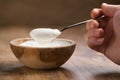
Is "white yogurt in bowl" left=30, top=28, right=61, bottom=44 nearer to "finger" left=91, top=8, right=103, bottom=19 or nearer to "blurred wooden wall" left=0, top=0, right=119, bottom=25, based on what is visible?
"finger" left=91, top=8, right=103, bottom=19

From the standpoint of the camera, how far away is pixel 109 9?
0.94 m

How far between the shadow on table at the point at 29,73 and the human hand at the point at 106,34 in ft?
0.47

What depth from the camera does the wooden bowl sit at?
843 mm

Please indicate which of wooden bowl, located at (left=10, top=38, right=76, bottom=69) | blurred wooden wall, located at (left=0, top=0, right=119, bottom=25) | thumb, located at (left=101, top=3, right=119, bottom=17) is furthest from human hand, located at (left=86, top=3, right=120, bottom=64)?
blurred wooden wall, located at (left=0, top=0, right=119, bottom=25)

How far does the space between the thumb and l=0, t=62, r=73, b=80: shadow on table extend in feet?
0.73

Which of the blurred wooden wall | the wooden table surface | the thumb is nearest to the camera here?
the wooden table surface

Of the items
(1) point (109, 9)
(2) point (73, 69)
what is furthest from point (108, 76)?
(1) point (109, 9)

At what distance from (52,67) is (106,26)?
0.24 m

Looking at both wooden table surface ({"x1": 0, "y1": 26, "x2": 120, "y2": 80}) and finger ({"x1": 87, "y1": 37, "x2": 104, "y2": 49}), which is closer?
wooden table surface ({"x1": 0, "y1": 26, "x2": 120, "y2": 80})

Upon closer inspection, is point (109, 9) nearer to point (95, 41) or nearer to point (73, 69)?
point (95, 41)

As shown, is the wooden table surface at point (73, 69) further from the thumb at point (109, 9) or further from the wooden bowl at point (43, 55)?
the thumb at point (109, 9)

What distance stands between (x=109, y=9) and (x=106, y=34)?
93mm

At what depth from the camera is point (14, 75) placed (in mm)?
832

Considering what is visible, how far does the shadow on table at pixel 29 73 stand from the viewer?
82 cm
